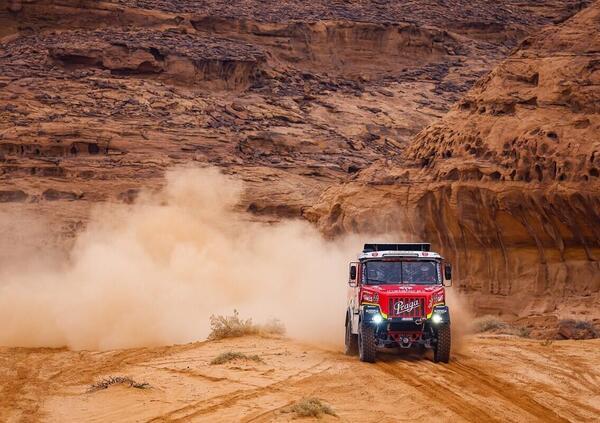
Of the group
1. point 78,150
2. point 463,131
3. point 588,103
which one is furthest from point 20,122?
point 588,103

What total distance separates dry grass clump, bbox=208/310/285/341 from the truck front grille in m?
6.24

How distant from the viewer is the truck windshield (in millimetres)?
19578

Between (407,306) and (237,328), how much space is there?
21.4 ft

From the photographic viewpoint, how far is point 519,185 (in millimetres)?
27297

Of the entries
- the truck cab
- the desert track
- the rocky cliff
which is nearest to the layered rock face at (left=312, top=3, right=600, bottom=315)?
the rocky cliff

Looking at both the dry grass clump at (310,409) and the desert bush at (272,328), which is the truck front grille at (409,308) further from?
the desert bush at (272,328)

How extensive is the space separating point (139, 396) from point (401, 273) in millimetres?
6151

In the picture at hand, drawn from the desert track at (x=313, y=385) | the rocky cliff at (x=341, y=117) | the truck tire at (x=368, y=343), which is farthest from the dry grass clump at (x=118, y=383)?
the rocky cliff at (x=341, y=117)

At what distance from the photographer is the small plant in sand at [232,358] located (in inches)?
754

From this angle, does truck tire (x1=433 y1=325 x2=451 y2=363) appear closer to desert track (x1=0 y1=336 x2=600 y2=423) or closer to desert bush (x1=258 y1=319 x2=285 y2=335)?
desert track (x1=0 y1=336 x2=600 y2=423)

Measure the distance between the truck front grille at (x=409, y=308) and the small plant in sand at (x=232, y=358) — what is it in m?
→ 2.65

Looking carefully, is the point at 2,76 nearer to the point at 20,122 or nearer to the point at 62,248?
the point at 20,122

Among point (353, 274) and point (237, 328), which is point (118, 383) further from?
point (237, 328)

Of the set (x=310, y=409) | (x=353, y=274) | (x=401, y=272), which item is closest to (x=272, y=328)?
(x=353, y=274)
